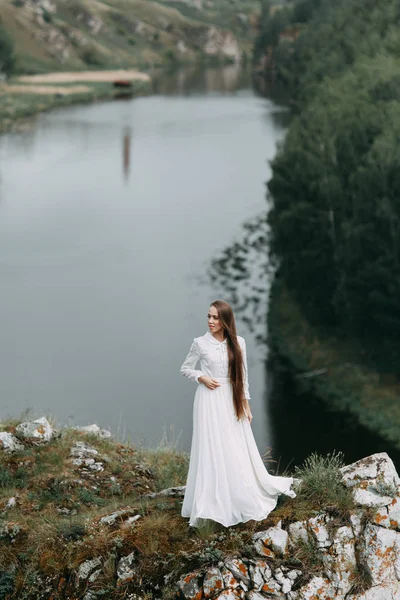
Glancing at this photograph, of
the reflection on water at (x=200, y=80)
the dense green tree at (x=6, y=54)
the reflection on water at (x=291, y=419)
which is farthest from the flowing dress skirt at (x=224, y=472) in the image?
the dense green tree at (x=6, y=54)

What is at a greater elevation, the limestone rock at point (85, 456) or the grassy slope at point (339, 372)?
the limestone rock at point (85, 456)

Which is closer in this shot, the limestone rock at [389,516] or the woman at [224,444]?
the woman at [224,444]

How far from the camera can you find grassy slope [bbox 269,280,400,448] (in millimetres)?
35594

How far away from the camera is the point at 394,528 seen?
34.3 ft

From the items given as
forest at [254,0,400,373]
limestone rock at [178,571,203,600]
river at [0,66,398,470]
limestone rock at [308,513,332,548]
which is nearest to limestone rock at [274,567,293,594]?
limestone rock at [308,513,332,548]

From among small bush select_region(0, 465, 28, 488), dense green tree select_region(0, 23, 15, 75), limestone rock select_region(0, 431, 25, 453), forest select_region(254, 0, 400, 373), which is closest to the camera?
small bush select_region(0, 465, 28, 488)

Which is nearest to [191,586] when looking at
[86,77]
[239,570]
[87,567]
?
[239,570]

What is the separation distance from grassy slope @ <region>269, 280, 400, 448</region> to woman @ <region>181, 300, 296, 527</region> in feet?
78.7

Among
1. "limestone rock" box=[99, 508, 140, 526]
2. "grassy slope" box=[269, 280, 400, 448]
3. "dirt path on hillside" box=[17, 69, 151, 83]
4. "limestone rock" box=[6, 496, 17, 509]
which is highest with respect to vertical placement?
"dirt path on hillside" box=[17, 69, 151, 83]

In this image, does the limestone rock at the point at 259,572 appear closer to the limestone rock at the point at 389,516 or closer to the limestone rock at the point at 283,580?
the limestone rock at the point at 283,580

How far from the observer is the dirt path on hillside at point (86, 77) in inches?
4906

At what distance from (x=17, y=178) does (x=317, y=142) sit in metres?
33.8

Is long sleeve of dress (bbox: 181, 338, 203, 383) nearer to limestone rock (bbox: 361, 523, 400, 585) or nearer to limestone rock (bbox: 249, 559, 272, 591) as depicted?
limestone rock (bbox: 249, 559, 272, 591)

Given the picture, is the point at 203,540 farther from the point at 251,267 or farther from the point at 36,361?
the point at 251,267
